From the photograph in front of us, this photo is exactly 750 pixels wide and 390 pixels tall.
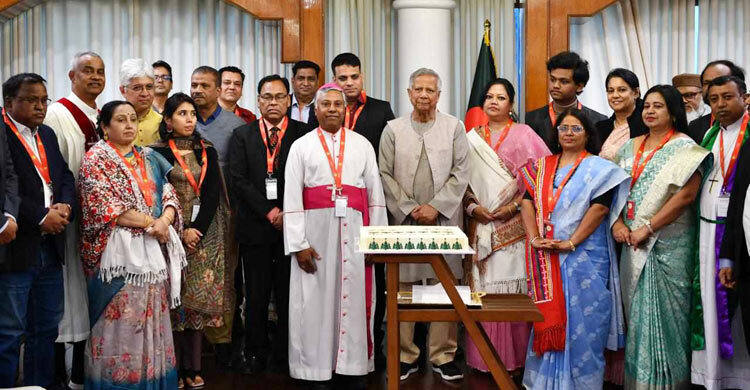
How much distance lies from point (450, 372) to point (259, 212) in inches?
56.6

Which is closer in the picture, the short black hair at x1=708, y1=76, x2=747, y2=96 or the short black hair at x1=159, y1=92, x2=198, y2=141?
the short black hair at x1=708, y1=76, x2=747, y2=96

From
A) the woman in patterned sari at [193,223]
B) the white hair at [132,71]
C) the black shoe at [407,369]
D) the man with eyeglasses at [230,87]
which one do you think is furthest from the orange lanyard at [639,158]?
the white hair at [132,71]

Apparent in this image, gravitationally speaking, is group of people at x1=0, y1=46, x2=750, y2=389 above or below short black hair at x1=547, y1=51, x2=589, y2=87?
below

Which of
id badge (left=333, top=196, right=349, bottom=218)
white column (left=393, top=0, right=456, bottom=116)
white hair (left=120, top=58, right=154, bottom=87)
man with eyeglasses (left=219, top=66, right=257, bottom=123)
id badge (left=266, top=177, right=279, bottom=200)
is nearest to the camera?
id badge (left=333, top=196, right=349, bottom=218)

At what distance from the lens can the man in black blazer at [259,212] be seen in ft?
17.0

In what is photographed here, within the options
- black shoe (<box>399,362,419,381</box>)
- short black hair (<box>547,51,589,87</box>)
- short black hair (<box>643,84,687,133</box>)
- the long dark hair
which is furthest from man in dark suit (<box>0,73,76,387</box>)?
short black hair (<box>643,84,687,133</box>)

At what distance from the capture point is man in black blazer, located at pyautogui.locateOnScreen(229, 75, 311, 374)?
518 cm

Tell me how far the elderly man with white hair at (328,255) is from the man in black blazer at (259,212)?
12.1 inches

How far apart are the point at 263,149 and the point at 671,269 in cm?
239

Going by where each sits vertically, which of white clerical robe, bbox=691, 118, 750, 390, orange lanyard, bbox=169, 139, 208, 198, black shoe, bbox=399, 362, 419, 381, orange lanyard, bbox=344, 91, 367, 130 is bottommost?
black shoe, bbox=399, 362, 419, 381

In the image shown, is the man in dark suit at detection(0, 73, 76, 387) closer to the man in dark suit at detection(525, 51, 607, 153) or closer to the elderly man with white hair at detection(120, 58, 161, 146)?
the elderly man with white hair at detection(120, 58, 161, 146)

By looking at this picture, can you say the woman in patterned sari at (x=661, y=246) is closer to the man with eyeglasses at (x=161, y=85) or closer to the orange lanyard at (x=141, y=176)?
the orange lanyard at (x=141, y=176)

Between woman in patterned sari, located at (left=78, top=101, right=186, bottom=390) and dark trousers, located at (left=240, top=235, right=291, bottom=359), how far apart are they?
0.76 metres

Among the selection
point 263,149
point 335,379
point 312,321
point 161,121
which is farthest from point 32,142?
point 335,379
